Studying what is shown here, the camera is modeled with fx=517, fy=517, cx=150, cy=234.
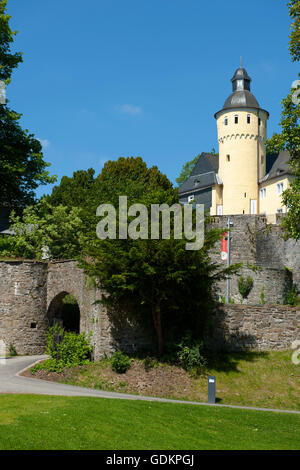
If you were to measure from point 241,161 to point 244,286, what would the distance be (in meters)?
29.2

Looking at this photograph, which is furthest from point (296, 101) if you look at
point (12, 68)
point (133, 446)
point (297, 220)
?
point (12, 68)

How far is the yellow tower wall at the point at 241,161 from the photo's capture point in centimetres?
5884

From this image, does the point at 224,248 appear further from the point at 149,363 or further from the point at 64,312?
the point at 149,363

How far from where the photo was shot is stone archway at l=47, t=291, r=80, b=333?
91.0 ft

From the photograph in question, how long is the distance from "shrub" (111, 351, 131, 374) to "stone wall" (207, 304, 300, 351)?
177 inches

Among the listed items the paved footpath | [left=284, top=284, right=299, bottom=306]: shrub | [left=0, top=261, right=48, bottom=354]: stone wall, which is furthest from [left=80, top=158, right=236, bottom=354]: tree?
[left=284, top=284, right=299, bottom=306]: shrub

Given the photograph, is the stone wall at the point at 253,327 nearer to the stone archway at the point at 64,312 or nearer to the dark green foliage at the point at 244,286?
the dark green foliage at the point at 244,286

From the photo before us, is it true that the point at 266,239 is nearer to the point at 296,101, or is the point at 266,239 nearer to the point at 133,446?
the point at 296,101

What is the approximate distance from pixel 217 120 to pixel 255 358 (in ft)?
142

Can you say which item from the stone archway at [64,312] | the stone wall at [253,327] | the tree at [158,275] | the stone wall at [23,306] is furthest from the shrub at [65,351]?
the stone wall at [253,327]

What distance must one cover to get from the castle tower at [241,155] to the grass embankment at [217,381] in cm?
3780

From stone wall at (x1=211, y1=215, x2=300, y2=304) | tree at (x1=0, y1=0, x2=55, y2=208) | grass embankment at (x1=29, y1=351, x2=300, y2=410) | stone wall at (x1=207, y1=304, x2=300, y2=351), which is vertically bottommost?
grass embankment at (x1=29, y1=351, x2=300, y2=410)

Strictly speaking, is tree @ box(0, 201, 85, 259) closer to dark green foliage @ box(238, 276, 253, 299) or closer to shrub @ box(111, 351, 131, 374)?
dark green foliage @ box(238, 276, 253, 299)

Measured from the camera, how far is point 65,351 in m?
22.4
